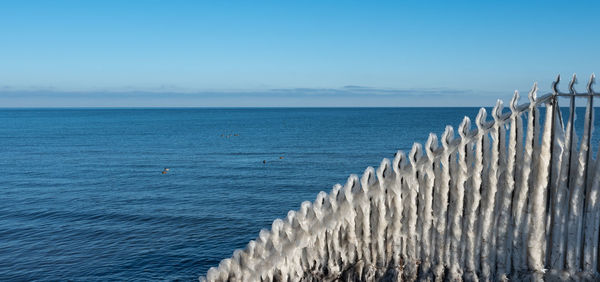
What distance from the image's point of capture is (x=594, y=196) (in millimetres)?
7836

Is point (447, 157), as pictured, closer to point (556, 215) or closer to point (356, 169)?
point (556, 215)

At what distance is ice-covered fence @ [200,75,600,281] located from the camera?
26.0 feet

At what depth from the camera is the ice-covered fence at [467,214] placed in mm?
7922

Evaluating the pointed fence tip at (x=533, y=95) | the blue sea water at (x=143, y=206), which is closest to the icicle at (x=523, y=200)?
the pointed fence tip at (x=533, y=95)

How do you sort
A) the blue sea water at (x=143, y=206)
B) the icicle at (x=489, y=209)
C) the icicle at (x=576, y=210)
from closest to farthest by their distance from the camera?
1. the icicle at (x=576, y=210)
2. the icicle at (x=489, y=209)
3. the blue sea water at (x=143, y=206)

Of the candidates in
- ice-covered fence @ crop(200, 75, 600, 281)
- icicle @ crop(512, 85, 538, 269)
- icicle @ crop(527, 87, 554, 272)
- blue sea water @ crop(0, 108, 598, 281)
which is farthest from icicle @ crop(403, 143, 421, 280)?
blue sea water @ crop(0, 108, 598, 281)

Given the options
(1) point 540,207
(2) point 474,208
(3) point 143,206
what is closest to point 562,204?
(1) point 540,207

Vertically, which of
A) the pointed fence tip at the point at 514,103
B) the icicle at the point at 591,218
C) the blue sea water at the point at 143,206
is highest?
the pointed fence tip at the point at 514,103

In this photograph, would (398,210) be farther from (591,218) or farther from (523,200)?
(591,218)

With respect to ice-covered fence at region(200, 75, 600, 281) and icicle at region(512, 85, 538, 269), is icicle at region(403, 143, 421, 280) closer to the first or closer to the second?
ice-covered fence at region(200, 75, 600, 281)

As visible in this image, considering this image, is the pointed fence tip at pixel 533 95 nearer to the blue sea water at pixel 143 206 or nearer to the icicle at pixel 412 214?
the icicle at pixel 412 214

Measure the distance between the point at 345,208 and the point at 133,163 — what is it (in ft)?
175

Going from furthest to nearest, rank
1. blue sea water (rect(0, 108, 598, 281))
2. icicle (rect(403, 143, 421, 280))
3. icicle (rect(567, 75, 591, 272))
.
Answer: blue sea water (rect(0, 108, 598, 281)) → icicle (rect(403, 143, 421, 280)) → icicle (rect(567, 75, 591, 272))

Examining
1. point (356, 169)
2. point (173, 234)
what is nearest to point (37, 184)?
point (173, 234)
